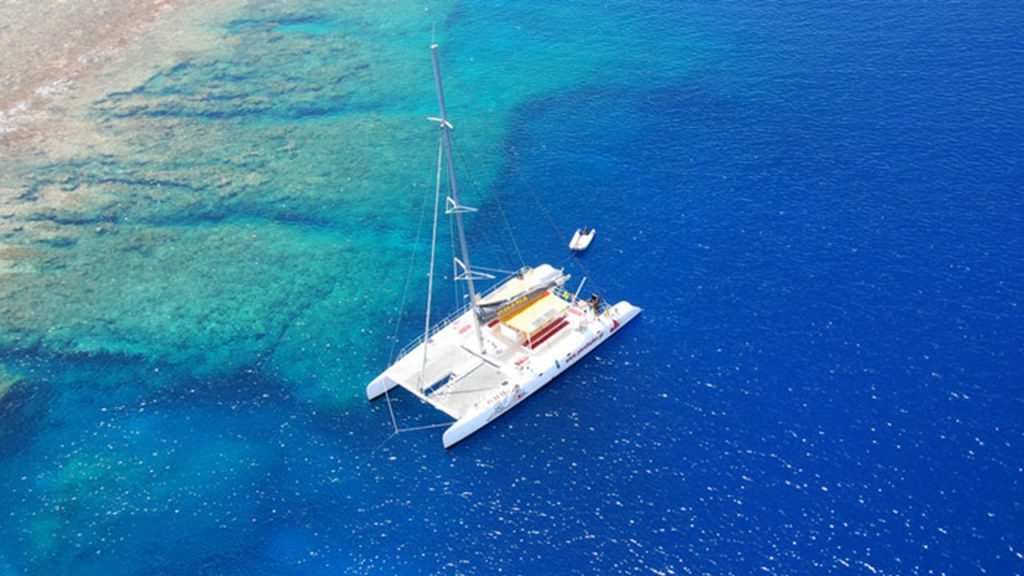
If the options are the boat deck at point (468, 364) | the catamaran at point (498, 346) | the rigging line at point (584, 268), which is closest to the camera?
the catamaran at point (498, 346)

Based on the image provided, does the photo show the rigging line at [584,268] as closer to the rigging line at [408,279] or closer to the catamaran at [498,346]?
the catamaran at [498,346]

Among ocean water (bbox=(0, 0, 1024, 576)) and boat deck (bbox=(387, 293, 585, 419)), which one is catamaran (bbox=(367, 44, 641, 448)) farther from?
ocean water (bbox=(0, 0, 1024, 576))

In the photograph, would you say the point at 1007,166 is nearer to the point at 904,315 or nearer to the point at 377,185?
the point at 904,315

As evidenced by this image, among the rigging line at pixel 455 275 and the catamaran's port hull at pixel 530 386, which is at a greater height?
the rigging line at pixel 455 275

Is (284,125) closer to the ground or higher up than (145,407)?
higher up

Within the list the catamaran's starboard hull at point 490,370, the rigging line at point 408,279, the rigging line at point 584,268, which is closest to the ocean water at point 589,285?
the rigging line at point 584,268

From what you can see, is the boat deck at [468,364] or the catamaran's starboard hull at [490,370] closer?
the catamaran's starboard hull at [490,370]

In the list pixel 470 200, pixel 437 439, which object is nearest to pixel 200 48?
pixel 470 200
